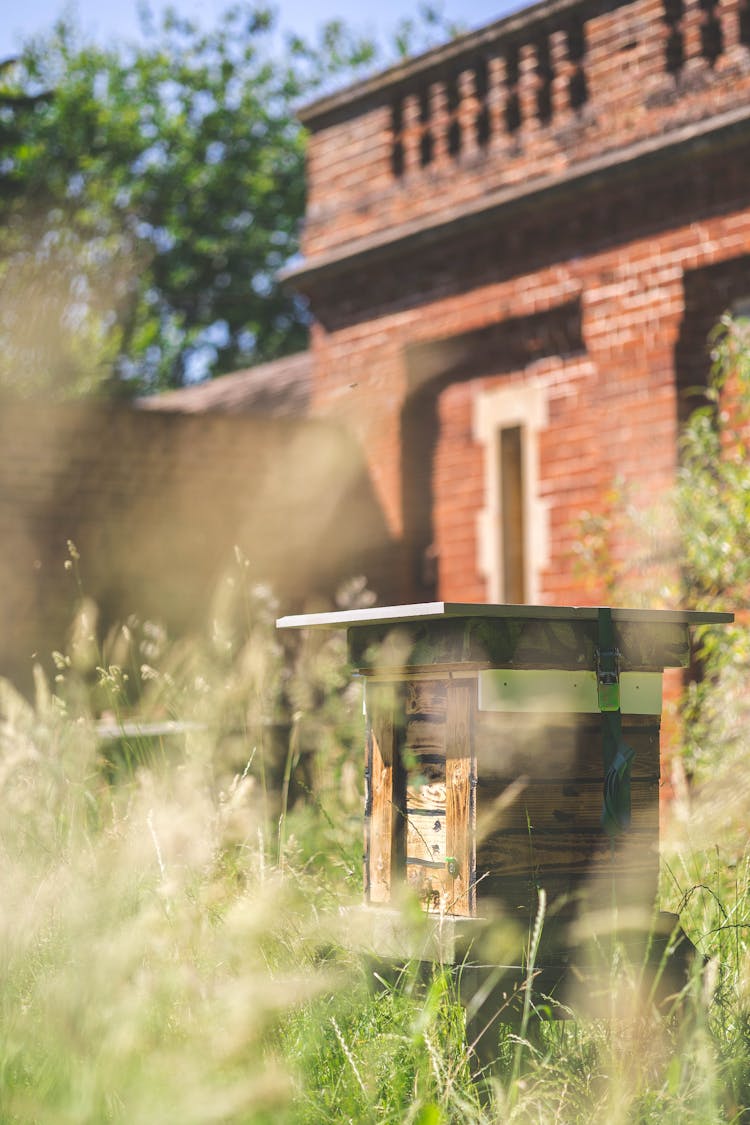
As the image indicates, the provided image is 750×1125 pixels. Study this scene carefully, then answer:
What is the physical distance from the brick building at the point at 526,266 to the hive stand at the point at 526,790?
4.35 meters

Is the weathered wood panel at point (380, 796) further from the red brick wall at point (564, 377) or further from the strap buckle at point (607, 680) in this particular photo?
the red brick wall at point (564, 377)

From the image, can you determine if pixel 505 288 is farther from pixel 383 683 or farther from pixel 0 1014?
pixel 0 1014

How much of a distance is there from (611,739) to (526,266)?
19.2 feet

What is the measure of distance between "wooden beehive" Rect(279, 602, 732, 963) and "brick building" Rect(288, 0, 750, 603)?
430 cm

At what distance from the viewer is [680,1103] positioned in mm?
2887

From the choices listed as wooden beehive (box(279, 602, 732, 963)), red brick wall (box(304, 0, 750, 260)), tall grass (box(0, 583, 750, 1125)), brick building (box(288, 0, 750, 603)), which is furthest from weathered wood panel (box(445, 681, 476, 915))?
red brick wall (box(304, 0, 750, 260))

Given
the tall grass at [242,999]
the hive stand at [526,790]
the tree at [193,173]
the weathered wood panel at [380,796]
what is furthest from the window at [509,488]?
the tree at [193,173]

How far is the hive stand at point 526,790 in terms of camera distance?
11.2 feet

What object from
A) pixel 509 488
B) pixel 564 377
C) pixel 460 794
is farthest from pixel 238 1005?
pixel 509 488

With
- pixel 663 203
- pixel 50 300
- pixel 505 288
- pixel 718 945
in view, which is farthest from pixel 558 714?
pixel 50 300

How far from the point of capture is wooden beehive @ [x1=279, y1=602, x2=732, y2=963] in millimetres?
3441

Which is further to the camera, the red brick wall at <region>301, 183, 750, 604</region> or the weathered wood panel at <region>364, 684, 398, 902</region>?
the red brick wall at <region>301, 183, 750, 604</region>

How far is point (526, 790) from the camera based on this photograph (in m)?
3.48

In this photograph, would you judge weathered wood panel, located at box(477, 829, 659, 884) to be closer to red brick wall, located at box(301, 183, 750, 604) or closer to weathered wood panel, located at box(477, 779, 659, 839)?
weathered wood panel, located at box(477, 779, 659, 839)
